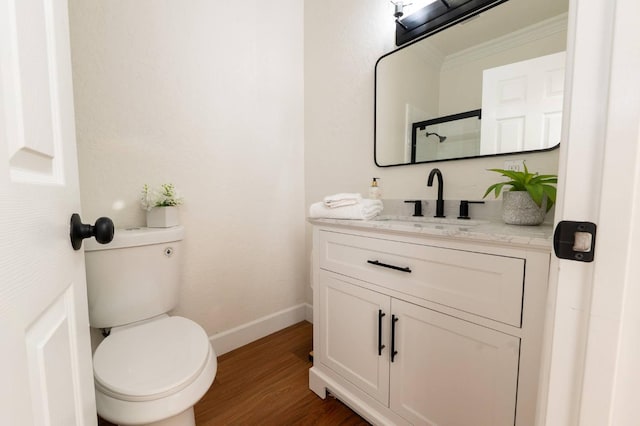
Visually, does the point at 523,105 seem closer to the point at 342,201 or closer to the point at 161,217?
the point at 342,201

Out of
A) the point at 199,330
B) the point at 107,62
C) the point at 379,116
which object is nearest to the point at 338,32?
the point at 379,116

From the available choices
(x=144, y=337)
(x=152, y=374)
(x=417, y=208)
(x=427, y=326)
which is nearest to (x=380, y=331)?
(x=427, y=326)

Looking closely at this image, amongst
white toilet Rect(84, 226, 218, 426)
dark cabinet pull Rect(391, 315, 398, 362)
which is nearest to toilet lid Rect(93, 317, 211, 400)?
white toilet Rect(84, 226, 218, 426)

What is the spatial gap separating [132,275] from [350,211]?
3.16 feet

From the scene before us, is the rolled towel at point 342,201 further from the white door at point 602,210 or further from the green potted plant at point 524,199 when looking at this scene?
the white door at point 602,210

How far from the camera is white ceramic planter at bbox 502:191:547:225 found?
3.05 ft

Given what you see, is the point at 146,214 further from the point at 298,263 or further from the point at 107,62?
the point at 298,263

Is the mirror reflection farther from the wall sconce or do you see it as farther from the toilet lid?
the toilet lid

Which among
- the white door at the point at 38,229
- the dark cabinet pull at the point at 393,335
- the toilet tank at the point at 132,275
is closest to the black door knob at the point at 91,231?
the white door at the point at 38,229

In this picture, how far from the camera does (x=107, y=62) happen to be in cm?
120

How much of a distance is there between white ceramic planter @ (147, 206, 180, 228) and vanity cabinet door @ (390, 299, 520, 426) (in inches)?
42.4

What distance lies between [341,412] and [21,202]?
1375mm

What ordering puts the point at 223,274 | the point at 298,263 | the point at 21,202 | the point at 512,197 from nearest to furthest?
the point at 21,202, the point at 512,197, the point at 223,274, the point at 298,263

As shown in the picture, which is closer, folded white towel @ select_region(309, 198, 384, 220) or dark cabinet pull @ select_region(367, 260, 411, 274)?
dark cabinet pull @ select_region(367, 260, 411, 274)
